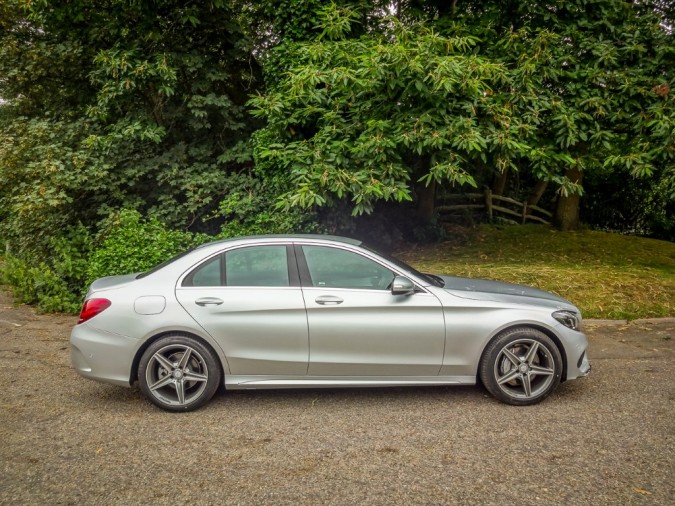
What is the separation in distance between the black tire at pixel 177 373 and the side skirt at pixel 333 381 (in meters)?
0.18

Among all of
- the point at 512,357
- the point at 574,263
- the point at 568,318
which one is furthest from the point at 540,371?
the point at 574,263

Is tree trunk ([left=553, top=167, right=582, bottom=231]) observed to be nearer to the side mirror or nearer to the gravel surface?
A: the gravel surface

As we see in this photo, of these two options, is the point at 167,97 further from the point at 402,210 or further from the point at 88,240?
the point at 402,210

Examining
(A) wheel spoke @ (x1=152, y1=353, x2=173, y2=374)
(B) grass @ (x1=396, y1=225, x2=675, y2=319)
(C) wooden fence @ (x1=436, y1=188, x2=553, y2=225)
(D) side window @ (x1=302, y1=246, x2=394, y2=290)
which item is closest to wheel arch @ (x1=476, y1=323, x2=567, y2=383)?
(D) side window @ (x1=302, y1=246, x2=394, y2=290)

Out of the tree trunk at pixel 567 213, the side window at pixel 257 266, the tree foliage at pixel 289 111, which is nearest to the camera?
the side window at pixel 257 266

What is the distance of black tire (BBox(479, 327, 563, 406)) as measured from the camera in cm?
475

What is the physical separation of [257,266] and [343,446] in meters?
1.73

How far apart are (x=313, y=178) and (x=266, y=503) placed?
17.3ft

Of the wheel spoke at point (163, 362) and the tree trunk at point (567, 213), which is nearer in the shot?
the wheel spoke at point (163, 362)

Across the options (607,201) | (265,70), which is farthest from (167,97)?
(607,201)

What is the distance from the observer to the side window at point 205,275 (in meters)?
4.85

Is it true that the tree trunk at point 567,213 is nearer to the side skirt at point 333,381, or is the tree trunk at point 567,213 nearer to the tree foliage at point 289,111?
the tree foliage at point 289,111

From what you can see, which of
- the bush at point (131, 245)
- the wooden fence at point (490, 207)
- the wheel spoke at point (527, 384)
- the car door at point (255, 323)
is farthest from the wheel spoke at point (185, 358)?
the wooden fence at point (490, 207)

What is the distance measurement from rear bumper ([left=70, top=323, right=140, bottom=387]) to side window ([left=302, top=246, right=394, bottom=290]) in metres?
1.60
